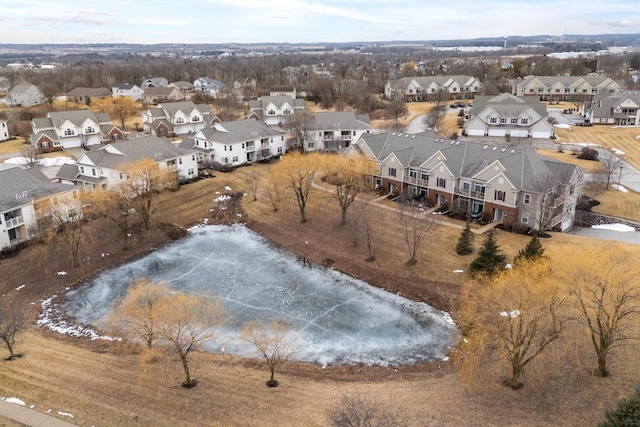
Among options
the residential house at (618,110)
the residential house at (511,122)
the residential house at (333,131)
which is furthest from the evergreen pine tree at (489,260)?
the residential house at (618,110)

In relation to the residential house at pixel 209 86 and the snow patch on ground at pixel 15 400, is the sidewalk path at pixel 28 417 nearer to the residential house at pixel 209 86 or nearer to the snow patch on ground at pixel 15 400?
the snow patch on ground at pixel 15 400

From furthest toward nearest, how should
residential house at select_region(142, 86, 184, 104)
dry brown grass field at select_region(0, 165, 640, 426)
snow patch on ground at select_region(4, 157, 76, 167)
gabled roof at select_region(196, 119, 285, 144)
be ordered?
1. residential house at select_region(142, 86, 184, 104)
2. snow patch on ground at select_region(4, 157, 76, 167)
3. gabled roof at select_region(196, 119, 285, 144)
4. dry brown grass field at select_region(0, 165, 640, 426)

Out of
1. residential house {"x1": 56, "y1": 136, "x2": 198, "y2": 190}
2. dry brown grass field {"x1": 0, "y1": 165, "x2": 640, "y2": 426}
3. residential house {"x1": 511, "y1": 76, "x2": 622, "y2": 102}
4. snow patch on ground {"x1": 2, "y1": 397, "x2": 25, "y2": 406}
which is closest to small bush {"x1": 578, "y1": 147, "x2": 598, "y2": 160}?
dry brown grass field {"x1": 0, "y1": 165, "x2": 640, "y2": 426}

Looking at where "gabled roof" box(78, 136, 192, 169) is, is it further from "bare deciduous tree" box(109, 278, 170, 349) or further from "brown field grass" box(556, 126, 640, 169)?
"brown field grass" box(556, 126, 640, 169)

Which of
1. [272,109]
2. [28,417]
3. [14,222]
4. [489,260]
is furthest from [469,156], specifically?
[272,109]

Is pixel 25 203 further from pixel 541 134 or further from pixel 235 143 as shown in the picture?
pixel 541 134

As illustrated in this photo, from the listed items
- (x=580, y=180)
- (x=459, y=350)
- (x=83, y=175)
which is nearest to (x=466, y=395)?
(x=459, y=350)
